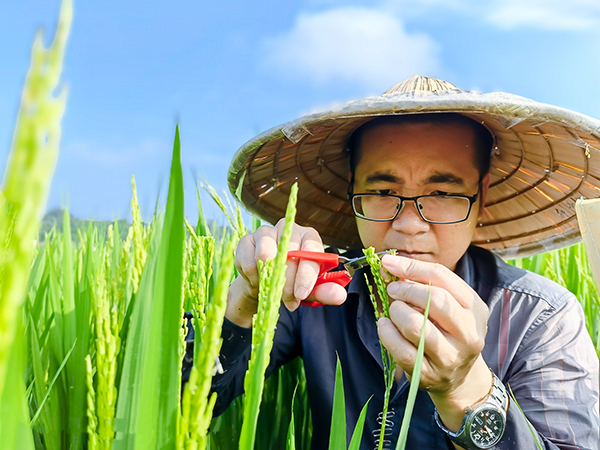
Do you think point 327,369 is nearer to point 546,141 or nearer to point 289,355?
point 289,355

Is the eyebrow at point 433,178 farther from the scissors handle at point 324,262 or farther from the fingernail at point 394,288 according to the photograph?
the fingernail at point 394,288

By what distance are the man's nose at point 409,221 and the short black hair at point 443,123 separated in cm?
29

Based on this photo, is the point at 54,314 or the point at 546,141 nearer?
the point at 54,314

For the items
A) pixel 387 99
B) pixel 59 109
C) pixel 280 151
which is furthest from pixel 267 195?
pixel 59 109

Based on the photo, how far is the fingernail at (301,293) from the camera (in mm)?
889

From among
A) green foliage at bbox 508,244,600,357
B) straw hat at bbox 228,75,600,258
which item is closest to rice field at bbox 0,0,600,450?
straw hat at bbox 228,75,600,258

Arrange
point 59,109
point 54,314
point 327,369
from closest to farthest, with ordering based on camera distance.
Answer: point 59,109 → point 54,314 → point 327,369

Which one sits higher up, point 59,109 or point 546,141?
point 546,141

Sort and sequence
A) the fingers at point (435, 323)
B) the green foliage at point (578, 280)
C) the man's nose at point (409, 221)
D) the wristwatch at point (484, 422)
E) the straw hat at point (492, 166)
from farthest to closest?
the green foliage at point (578, 280) → the man's nose at point (409, 221) → the straw hat at point (492, 166) → the wristwatch at point (484, 422) → the fingers at point (435, 323)

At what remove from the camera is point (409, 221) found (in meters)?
1.48

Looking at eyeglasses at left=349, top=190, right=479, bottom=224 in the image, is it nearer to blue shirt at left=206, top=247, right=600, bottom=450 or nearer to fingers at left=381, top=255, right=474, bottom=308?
blue shirt at left=206, top=247, right=600, bottom=450

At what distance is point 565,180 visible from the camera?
1771 millimetres

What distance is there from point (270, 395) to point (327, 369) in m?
0.28

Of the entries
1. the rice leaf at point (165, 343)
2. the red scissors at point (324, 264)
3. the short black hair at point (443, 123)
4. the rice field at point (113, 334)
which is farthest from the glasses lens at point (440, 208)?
the rice leaf at point (165, 343)
